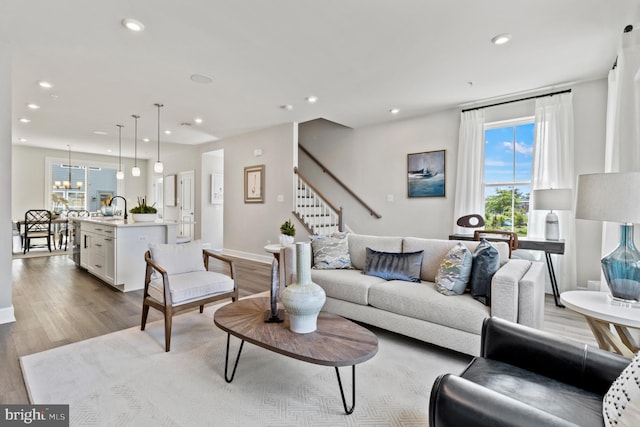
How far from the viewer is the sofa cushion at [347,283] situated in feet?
8.96

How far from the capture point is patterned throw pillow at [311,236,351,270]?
3.26 m

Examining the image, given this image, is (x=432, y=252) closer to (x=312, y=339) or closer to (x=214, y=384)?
(x=312, y=339)

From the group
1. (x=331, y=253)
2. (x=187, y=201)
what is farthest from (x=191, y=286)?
(x=187, y=201)

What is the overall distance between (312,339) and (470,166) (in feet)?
13.1

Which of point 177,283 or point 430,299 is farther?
point 177,283

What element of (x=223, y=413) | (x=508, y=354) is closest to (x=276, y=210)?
(x=223, y=413)

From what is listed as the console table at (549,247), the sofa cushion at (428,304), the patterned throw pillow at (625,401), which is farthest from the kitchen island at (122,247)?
the console table at (549,247)

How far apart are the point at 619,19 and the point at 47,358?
5.21 metres

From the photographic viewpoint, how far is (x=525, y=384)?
1.27 meters

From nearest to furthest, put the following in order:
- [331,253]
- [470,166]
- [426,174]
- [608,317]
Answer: [608,317], [331,253], [470,166], [426,174]

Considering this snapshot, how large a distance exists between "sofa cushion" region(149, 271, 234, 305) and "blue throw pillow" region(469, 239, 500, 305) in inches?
81.7

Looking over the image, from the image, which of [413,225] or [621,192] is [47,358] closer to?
[621,192]

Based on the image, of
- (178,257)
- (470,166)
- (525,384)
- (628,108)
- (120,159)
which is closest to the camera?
(525,384)

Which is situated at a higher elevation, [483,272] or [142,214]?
[142,214]
